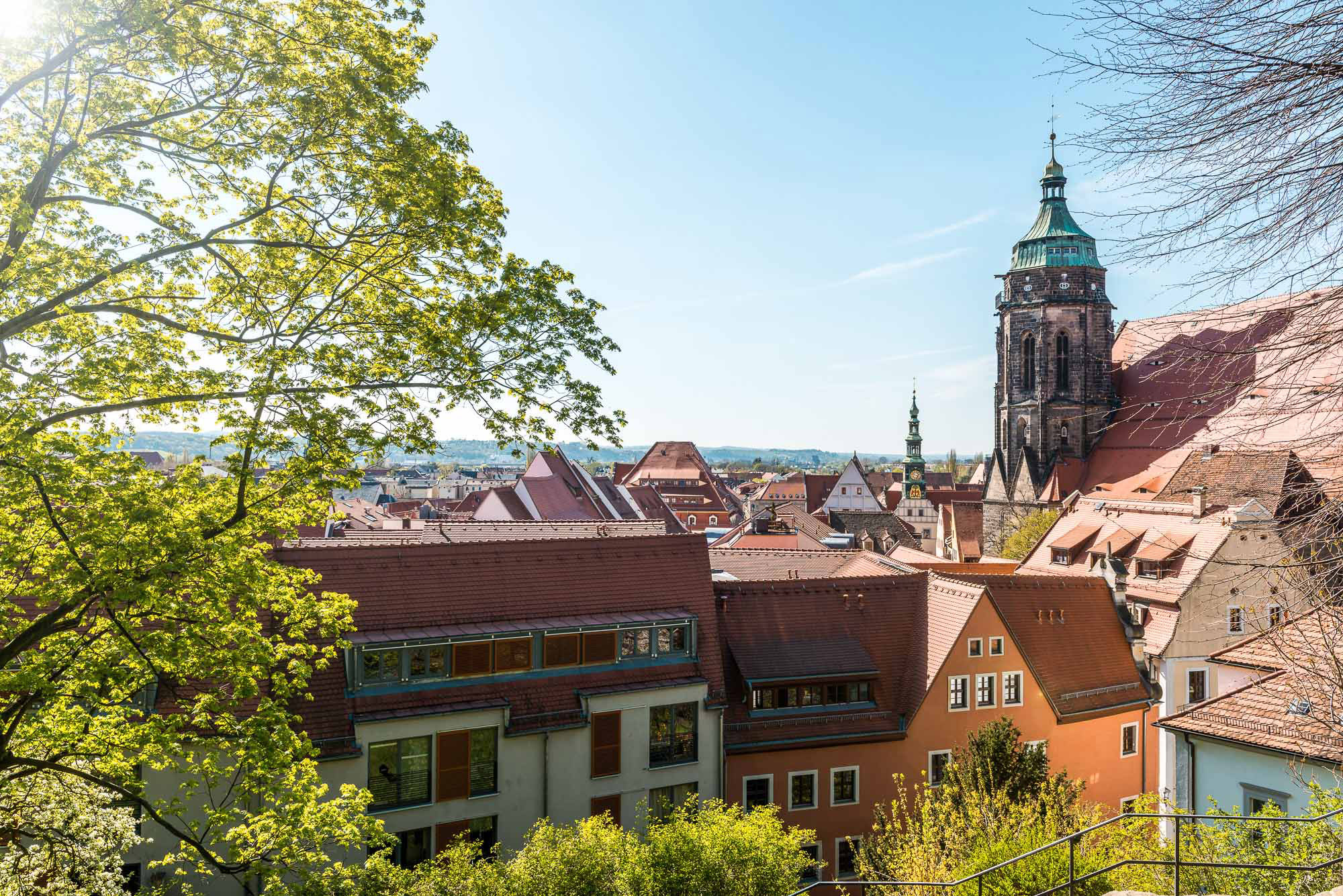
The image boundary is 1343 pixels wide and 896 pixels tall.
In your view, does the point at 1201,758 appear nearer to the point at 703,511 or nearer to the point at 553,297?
the point at 553,297

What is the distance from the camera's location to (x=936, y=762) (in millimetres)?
23484

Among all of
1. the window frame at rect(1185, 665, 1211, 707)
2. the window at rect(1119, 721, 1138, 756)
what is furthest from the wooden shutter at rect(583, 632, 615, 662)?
the window frame at rect(1185, 665, 1211, 707)

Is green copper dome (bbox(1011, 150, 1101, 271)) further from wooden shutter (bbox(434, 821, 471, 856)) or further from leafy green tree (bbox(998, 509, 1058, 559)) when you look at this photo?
wooden shutter (bbox(434, 821, 471, 856))

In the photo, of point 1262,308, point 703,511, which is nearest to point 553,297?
point 1262,308

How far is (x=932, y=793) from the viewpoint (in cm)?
2159

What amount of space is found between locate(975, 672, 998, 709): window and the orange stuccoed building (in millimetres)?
42

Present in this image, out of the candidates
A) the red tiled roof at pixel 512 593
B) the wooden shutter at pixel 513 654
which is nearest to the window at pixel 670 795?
the red tiled roof at pixel 512 593

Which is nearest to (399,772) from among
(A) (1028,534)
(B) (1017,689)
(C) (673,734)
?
(C) (673,734)

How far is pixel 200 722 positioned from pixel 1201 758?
1715 centimetres

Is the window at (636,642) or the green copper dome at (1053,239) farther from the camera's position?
the green copper dome at (1053,239)

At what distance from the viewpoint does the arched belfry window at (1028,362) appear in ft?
220

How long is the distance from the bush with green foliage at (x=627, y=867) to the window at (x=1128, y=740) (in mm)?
15670

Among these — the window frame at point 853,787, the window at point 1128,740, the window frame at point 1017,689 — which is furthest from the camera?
the window at point 1128,740

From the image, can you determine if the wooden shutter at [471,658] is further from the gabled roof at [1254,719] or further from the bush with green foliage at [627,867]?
the gabled roof at [1254,719]
